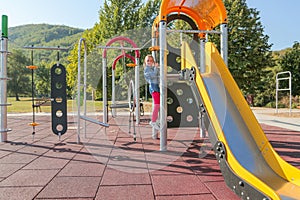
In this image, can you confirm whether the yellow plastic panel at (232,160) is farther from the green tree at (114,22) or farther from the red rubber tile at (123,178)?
the green tree at (114,22)

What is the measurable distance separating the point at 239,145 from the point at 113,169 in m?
1.58

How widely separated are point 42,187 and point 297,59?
86.3ft

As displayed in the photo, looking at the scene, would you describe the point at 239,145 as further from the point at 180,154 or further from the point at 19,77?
the point at 19,77

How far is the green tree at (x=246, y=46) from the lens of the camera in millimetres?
17562

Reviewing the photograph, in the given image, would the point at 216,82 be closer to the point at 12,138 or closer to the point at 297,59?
the point at 12,138

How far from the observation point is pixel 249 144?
2873 millimetres

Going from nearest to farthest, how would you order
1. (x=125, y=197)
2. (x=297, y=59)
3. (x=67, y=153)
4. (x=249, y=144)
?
(x=125, y=197), (x=249, y=144), (x=67, y=153), (x=297, y=59)

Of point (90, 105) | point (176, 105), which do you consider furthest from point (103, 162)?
point (90, 105)

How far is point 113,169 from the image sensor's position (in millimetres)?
3297

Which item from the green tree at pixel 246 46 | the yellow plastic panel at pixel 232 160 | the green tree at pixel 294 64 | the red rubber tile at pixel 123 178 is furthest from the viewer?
the green tree at pixel 294 64

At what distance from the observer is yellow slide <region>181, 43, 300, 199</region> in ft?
7.16

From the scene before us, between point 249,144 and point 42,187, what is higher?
point 249,144

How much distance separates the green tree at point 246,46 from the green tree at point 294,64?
217 inches

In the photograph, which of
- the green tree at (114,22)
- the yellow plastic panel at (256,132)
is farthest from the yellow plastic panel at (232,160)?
the green tree at (114,22)
